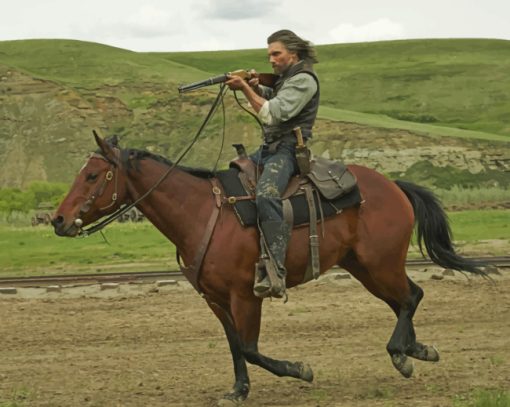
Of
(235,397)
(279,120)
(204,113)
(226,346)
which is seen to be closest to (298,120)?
(279,120)

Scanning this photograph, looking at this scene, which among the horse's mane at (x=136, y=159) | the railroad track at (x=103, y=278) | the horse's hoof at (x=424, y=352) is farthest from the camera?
the railroad track at (x=103, y=278)

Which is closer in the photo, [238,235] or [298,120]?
[238,235]

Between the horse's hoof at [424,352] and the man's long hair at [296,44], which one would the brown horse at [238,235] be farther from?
the man's long hair at [296,44]

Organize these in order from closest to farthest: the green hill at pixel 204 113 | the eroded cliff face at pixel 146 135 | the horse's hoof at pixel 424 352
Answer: the horse's hoof at pixel 424 352 → the eroded cliff face at pixel 146 135 → the green hill at pixel 204 113

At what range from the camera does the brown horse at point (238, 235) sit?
32.5ft

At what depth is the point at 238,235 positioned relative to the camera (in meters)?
10.0

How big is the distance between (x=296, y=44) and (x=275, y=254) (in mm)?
2027

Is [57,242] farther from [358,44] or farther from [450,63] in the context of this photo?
[358,44]

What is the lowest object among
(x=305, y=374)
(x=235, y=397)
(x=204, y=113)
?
(x=204, y=113)

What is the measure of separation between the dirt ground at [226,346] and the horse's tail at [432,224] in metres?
1.07

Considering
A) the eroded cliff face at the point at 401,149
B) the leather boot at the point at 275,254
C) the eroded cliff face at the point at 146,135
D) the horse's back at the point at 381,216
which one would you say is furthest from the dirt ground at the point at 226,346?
the eroded cliff face at the point at 146,135

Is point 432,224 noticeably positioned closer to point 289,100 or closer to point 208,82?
point 289,100

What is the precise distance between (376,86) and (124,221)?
76.5 m

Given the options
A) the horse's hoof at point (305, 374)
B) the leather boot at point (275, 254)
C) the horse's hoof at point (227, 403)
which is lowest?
the horse's hoof at point (227, 403)
